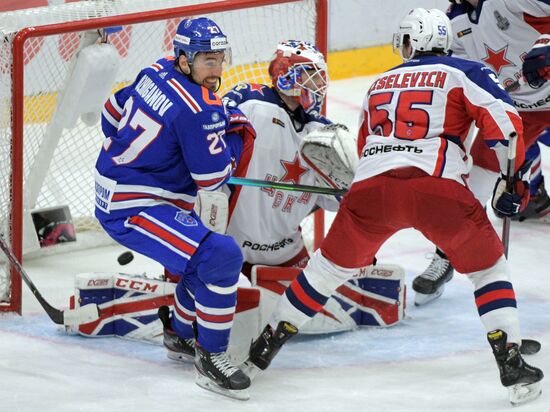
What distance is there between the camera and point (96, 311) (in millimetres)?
3891

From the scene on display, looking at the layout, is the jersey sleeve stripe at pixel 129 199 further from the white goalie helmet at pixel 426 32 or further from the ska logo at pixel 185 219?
the white goalie helmet at pixel 426 32

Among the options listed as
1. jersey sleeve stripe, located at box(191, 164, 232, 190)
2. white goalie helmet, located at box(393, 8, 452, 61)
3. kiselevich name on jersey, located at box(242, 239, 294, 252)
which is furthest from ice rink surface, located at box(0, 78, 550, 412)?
white goalie helmet, located at box(393, 8, 452, 61)

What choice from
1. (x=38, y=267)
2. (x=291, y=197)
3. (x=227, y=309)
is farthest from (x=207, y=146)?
(x=38, y=267)

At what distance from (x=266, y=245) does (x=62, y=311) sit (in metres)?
0.68

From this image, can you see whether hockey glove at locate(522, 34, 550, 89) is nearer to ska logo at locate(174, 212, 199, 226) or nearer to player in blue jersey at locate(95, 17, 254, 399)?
player in blue jersey at locate(95, 17, 254, 399)

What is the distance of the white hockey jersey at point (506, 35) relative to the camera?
4.73m

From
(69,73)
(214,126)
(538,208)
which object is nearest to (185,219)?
(214,126)

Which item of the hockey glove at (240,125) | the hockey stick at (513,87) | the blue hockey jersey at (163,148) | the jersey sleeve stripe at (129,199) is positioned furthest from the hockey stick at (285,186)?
the hockey stick at (513,87)

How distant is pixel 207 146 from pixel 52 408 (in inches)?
31.3

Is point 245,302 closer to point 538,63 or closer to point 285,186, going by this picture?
point 285,186

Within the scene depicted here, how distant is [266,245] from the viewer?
4.11 metres

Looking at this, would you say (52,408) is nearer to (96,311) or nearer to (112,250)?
(96,311)

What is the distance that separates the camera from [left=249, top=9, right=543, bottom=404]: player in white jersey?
133 inches

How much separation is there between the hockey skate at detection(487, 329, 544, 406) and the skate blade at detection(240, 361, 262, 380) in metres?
0.68
